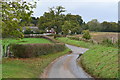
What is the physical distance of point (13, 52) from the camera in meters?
31.0

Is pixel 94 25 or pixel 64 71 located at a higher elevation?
pixel 94 25

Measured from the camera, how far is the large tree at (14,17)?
20.8 metres

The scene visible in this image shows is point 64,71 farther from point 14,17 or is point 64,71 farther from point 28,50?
point 28,50

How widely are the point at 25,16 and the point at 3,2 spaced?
116 inches

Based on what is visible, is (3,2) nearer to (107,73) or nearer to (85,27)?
(107,73)

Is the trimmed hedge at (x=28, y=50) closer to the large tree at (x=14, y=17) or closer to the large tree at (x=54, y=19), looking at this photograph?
the large tree at (x=14, y=17)

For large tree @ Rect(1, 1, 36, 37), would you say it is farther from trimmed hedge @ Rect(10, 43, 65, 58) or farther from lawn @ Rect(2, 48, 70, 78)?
trimmed hedge @ Rect(10, 43, 65, 58)

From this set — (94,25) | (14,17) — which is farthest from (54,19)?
(14,17)

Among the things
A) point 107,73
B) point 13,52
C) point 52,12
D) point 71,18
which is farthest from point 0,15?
point 71,18

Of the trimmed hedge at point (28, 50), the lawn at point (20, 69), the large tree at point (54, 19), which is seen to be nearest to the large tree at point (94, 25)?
the large tree at point (54, 19)

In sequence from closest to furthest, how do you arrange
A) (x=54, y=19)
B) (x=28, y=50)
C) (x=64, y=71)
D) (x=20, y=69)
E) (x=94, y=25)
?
(x=20, y=69), (x=64, y=71), (x=28, y=50), (x=54, y=19), (x=94, y=25)

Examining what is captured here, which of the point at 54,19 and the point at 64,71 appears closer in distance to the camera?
the point at 64,71

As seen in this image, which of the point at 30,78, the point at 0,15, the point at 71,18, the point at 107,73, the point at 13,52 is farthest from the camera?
the point at 71,18

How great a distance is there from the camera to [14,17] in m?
21.3
